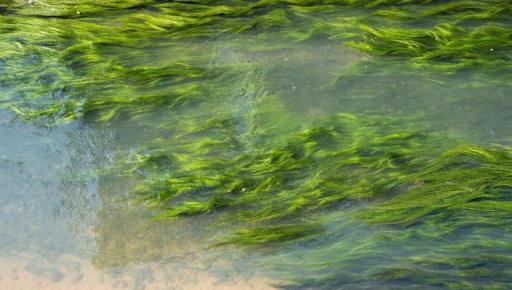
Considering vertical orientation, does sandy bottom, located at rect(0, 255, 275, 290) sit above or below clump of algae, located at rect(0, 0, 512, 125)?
below

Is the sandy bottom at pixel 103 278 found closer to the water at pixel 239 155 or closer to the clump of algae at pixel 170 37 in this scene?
the water at pixel 239 155

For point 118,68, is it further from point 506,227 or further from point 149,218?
point 506,227

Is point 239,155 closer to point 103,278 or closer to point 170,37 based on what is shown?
point 103,278

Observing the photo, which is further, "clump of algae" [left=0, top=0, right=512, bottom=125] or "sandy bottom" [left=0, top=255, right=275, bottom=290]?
"clump of algae" [left=0, top=0, right=512, bottom=125]

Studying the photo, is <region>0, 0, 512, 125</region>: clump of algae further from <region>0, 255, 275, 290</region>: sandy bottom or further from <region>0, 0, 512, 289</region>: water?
<region>0, 255, 275, 290</region>: sandy bottom

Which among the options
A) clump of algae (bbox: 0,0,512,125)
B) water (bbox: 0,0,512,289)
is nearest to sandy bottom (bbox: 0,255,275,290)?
water (bbox: 0,0,512,289)

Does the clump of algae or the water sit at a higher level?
the clump of algae

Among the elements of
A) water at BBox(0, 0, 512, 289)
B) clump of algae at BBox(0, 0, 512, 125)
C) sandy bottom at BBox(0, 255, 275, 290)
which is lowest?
sandy bottom at BBox(0, 255, 275, 290)

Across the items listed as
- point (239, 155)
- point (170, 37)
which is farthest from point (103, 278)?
point (170, 37)
